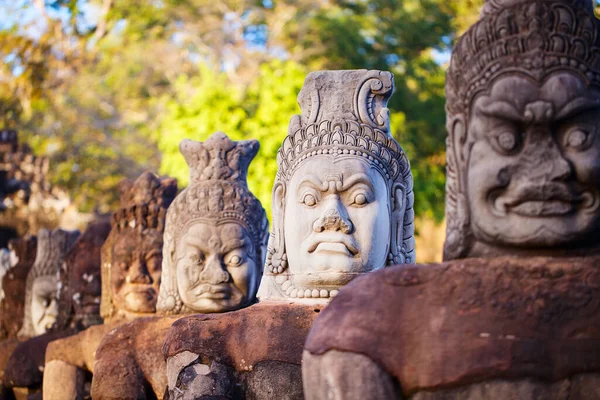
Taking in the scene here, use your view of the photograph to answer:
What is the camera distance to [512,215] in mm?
4062

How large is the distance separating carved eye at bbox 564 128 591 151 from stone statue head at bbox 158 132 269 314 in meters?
4.12

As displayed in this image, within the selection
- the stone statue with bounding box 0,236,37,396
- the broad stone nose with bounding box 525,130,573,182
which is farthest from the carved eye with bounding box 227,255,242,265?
the stone statue with bounding box 0,236,37,396

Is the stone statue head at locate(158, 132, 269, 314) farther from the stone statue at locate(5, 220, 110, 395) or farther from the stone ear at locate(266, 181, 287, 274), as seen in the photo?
the stone statue at locate(5, 220, 110, 395)

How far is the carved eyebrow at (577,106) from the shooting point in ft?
13.1

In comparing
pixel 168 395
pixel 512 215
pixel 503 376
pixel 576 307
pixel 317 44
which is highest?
pixel 317 44

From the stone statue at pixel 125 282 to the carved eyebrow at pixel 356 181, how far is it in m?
3.38

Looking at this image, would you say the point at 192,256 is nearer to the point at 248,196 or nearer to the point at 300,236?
the point at 248,196

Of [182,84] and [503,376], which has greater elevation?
[182,84]

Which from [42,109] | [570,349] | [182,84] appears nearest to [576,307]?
[570,349]

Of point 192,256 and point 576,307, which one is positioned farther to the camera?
point 192,256

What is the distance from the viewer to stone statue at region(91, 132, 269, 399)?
7.71 meters

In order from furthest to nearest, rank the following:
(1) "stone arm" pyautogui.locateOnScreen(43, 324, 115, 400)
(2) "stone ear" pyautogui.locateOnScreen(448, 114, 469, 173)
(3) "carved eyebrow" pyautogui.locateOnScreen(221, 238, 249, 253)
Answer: (1) "stone arm" pyautogui.locateOnScreen(43, 324, 115, 400)
(3) "carved eyebrow" pyautogui.locateOnScreen(221, 238, 249, 253)
(2) "stone ear" pyautogui.locateOnScreen(448, 114, 469, 173)

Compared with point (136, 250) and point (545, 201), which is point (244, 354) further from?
point (136, 250)

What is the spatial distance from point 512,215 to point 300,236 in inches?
102
